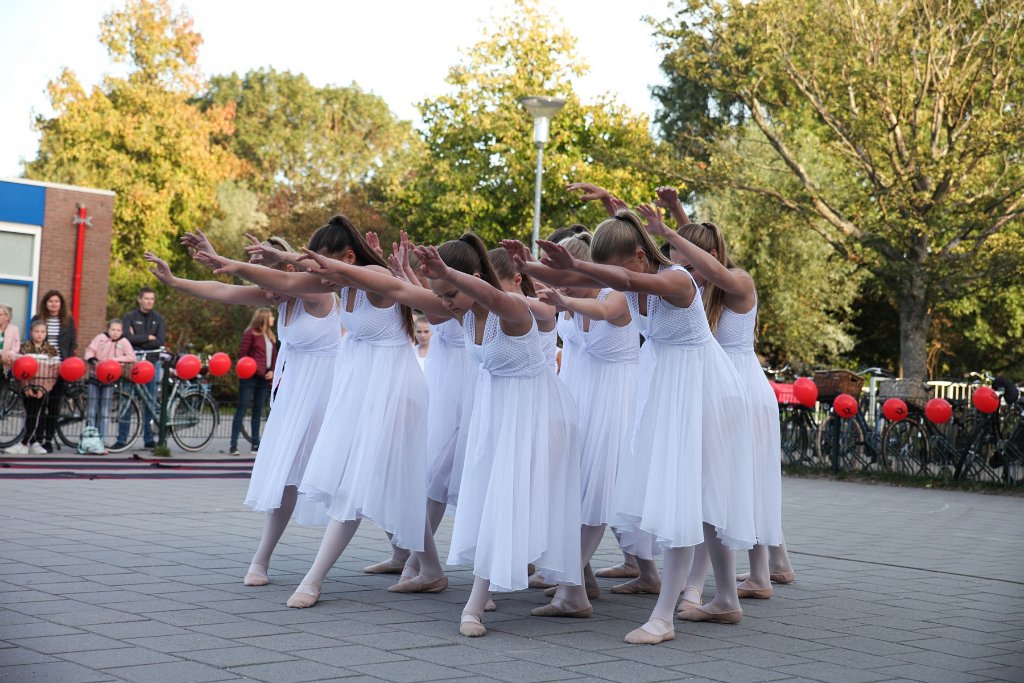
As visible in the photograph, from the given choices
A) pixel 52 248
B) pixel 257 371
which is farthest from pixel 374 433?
pixel 52 248

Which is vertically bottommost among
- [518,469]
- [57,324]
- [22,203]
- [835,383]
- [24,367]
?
[518,469]

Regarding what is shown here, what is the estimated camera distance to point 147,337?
56.0 ft

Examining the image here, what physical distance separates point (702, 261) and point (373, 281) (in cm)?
166

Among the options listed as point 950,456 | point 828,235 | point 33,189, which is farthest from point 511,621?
point 33,189

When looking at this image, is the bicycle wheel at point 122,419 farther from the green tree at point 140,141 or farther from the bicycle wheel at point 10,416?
the green tree at point 140,141

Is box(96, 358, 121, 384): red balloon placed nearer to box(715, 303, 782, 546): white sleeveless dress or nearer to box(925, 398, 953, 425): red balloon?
box(715, 303, 782, 546): white sleeveless dress

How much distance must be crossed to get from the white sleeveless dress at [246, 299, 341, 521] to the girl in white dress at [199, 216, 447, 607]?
0.26m

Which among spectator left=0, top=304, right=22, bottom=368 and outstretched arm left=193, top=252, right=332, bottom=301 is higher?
outstretched arm left=193, top=252, right=332, bottom=301

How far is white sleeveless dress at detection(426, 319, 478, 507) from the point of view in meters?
7.21

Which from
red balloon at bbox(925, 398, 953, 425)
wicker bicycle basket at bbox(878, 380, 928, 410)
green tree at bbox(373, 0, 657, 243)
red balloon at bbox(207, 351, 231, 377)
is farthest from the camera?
green tree at bbox(373, 0, 657, 243)

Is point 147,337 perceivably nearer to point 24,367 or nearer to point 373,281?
point 24,367

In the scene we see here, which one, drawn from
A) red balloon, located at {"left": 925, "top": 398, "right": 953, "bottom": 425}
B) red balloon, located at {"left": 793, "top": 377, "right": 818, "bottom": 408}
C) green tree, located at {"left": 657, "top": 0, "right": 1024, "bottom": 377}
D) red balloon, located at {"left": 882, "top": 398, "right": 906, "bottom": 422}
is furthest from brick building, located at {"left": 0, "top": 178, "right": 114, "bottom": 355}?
red balloon, located at {"left": 925, "top": 398, "right": 953, "bottom": 425}

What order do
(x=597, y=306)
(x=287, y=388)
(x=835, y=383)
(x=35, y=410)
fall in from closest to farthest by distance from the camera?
(x=597, y=306)
(x=287, y=388)
(x=35, y=410)
(x=835, y=383)

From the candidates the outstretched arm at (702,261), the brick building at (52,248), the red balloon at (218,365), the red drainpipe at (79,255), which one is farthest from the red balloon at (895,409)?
the red drainpipe at (79,255)
